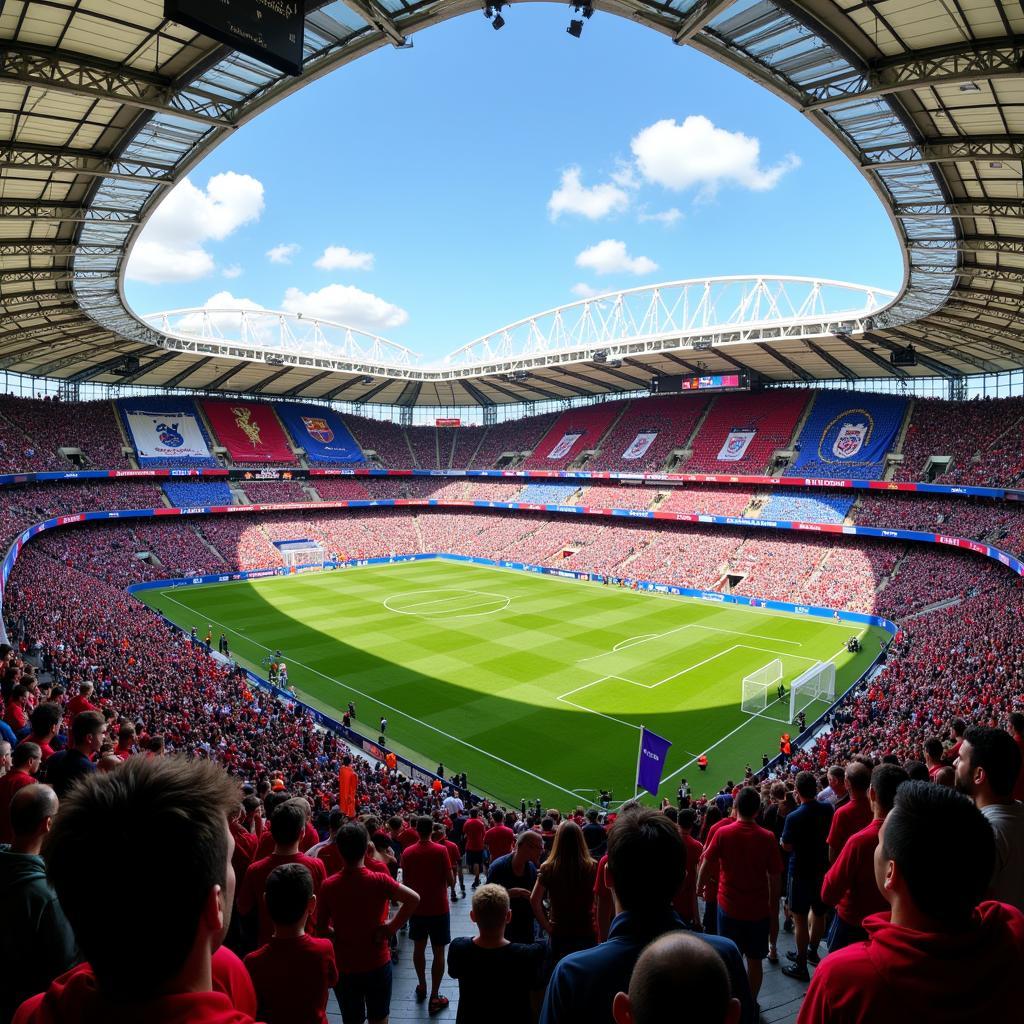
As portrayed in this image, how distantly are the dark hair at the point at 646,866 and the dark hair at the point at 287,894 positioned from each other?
1590mm

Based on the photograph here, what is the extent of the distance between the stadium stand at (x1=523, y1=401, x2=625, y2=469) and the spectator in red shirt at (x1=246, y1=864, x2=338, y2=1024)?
64.7 meters

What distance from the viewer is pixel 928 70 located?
1501cm

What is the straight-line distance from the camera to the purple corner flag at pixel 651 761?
1827 cm

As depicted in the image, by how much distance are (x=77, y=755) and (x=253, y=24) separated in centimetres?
983

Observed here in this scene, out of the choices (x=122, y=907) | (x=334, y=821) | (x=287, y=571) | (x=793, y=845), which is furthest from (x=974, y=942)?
(x=287, y=571)

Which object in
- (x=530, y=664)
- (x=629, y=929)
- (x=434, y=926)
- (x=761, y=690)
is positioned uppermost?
(x=629, y=929)

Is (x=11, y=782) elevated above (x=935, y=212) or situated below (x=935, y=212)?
below

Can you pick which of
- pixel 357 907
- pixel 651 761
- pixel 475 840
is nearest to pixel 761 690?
pixel 651 761

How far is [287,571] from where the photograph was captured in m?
56.0

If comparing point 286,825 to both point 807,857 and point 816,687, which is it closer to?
point 807,857

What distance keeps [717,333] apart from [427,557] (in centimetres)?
3329

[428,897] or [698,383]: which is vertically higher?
[698,383]

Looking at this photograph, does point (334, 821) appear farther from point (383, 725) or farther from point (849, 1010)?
point (383, 725)

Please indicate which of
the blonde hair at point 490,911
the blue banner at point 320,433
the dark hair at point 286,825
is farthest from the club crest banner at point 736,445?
the blonde hair at point 490,911
